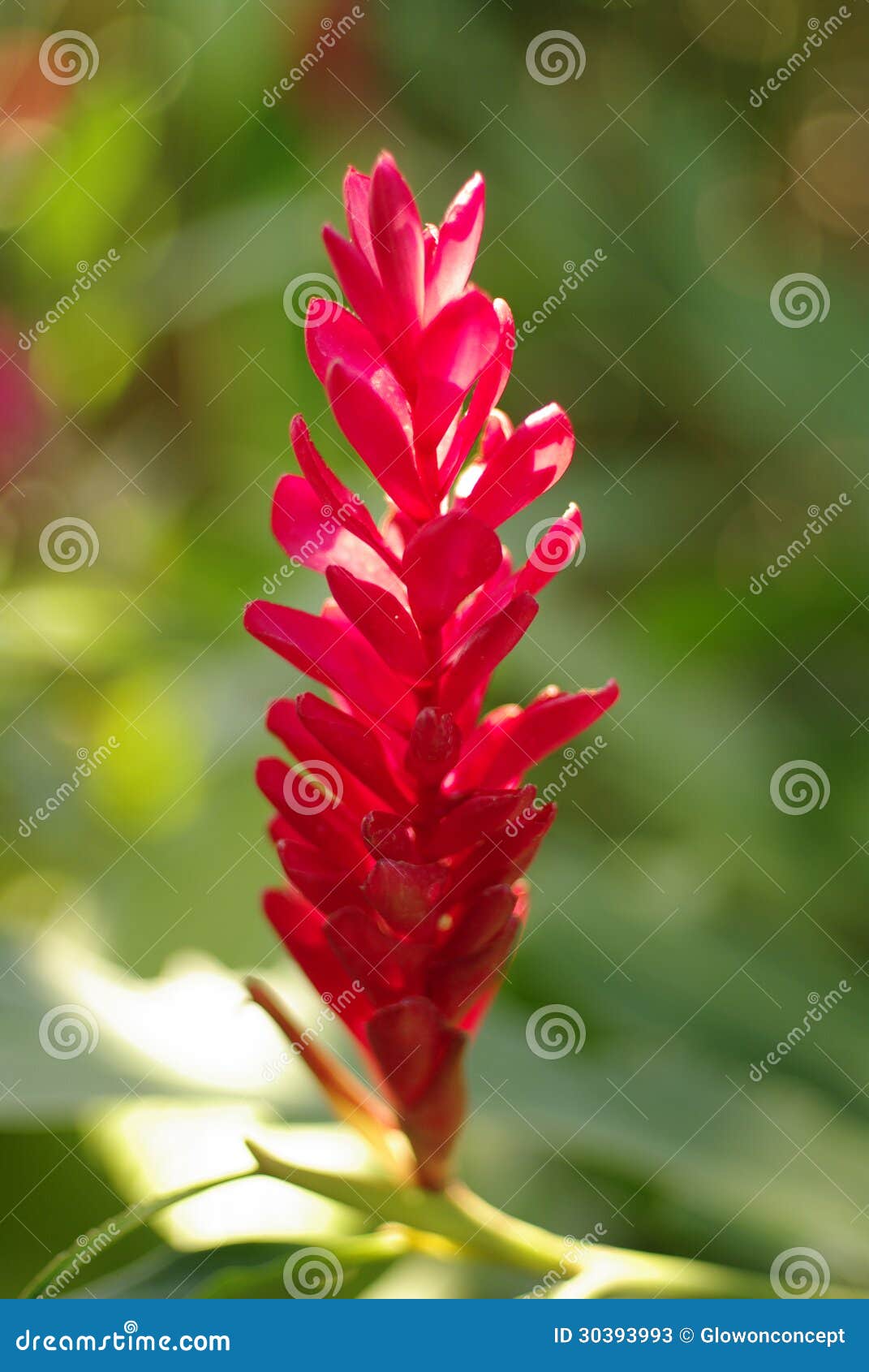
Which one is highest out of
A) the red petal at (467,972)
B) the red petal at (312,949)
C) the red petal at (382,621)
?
the red petal at (382,621)

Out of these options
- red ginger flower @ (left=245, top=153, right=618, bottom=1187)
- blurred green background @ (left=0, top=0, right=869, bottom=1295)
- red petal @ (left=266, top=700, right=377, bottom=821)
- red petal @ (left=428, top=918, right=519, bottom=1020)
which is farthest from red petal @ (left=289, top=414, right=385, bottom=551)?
blurred green background @ (left=0, top=0, right=869, bottom=1295)

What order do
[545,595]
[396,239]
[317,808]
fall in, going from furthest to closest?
1. [545,595]
2. [317,808]
3. [396,239]

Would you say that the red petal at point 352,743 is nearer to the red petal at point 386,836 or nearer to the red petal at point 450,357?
the red petal at point 386,836

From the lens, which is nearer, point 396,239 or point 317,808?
point 396,239

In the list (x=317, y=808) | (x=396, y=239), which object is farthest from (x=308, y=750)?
(x=396, y=239)

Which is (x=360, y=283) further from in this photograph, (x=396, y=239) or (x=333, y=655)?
(x=333, y=655)

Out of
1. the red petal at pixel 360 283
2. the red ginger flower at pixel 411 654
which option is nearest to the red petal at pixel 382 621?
the red ginger flower at pixel 411 654
